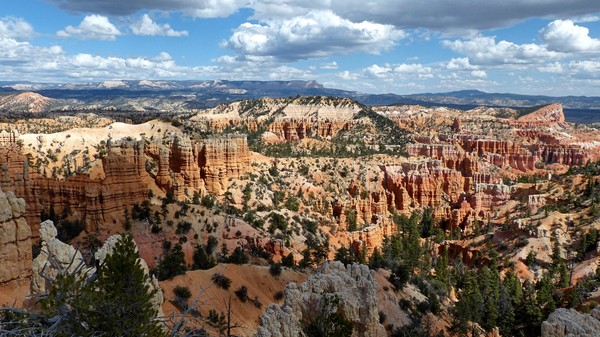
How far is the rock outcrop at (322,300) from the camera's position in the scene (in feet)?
68.9

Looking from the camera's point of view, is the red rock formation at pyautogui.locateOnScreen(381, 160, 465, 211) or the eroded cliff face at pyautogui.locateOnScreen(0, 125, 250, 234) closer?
the eroded cliff face at pyautogui.locateOnScreen(0, 125, 250, 234)

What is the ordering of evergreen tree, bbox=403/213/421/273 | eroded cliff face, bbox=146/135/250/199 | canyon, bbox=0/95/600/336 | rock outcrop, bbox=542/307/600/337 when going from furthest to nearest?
eroded cliff face, bbox=146/135/250/199, evergreen tree, bbox=403/213/421/273, canyon, bbox=0/95/600/336, rock outcrop, bbox=542/307/600/337

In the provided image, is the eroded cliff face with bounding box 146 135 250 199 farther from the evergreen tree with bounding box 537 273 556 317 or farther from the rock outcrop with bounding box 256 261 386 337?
the evergreen tree with bounding box 537 273 556 317

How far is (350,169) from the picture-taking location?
284 feet

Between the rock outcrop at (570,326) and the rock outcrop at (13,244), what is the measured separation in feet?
82.0

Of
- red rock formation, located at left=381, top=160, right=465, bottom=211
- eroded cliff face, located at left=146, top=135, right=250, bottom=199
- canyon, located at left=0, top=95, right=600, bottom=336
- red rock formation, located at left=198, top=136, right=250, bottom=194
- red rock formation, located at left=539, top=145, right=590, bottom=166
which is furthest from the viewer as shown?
red rock formation, located at left=539, top=145, right=590, bottom=166

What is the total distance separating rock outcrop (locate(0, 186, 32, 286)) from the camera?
1639 centimetres

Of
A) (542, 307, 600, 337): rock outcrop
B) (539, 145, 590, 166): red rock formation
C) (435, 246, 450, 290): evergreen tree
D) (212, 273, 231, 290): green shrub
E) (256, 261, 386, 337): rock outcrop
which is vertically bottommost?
(435, 246, 450, 290): evergreen tree

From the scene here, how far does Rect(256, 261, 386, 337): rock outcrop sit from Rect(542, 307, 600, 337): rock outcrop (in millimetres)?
9069

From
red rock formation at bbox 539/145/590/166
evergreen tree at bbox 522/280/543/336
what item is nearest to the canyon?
red rock formation at bbox 539/145/590/166

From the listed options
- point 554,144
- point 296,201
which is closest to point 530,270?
point 296,201

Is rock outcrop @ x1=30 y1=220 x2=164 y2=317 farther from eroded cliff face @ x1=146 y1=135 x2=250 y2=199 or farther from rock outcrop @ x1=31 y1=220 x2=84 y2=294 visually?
eroded cliff face @ x1=146 y1=135 x2=250 y2=199

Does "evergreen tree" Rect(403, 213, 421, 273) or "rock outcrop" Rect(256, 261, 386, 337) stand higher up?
"rock outcrop" Rect(256, 261, 386, 337)

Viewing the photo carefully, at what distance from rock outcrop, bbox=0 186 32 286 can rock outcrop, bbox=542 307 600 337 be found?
2499cm
